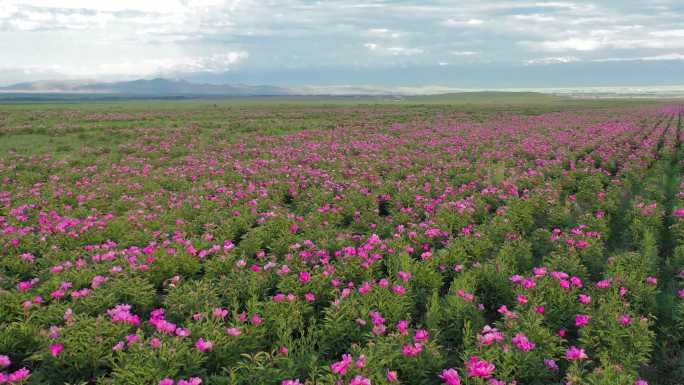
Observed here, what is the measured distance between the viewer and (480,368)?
3.94 m

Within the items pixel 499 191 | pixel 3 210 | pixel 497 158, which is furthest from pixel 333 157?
pixel 3 210

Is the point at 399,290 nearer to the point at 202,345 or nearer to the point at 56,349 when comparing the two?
the point at 202,345

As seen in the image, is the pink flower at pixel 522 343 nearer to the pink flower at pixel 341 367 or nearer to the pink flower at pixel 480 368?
the pink flower at pixel 480 368

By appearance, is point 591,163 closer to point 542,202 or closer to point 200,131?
point 542,202

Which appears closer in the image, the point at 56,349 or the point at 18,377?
the point at 18,377

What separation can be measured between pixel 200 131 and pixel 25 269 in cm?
2437

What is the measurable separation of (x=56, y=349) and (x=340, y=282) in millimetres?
3357

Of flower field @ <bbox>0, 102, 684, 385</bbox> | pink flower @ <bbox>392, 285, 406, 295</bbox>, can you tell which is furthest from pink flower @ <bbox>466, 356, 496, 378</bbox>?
pink flower @ <bbox>392, 285, 406, 295</bbox>

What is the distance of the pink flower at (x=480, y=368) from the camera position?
391 centimetres

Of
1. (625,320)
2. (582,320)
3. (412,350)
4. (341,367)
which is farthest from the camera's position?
(582,320)

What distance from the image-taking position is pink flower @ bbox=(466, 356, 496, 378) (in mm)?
3912

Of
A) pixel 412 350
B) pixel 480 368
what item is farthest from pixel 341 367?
pixel 480 368

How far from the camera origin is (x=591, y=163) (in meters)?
15.4

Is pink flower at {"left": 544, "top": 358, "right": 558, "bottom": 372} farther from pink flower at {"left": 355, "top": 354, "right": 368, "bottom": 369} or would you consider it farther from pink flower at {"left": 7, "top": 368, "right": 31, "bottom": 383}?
pink flower at {"left": 7, "top": 368, "right": 31, "bottom": 383}
